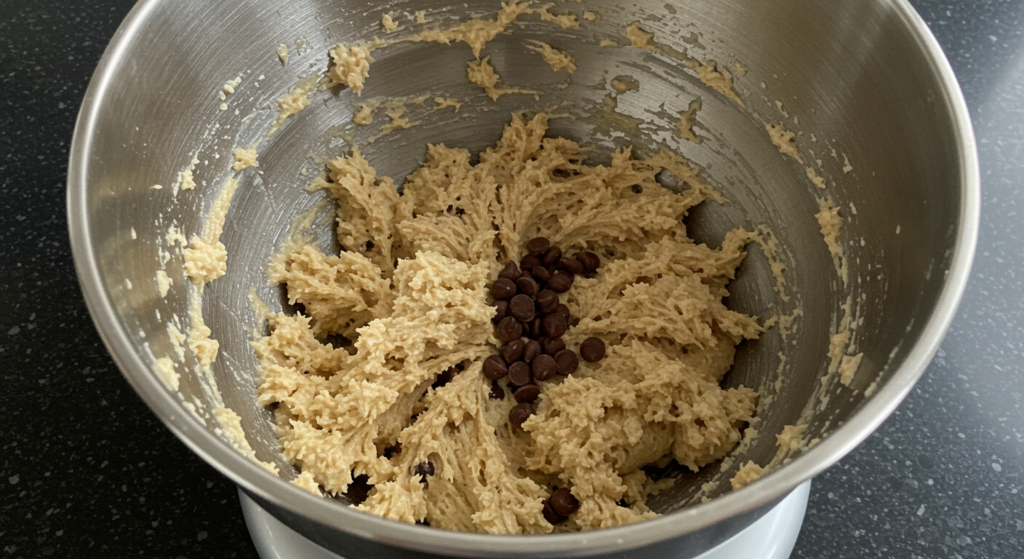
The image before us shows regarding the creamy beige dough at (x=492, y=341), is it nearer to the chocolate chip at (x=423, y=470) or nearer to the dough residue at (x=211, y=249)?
the chocolate chip at (x=423, y=470)

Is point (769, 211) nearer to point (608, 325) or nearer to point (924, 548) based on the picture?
point (608, 325)

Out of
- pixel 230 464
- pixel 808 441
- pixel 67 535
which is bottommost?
pixel 67 535

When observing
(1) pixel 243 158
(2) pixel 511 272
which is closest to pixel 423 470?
(2) pixel 511 272

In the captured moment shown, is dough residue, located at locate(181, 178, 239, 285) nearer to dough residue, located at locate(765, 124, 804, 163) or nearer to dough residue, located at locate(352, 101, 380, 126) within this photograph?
dough residue, located at locate(352, 101, 380, 126)

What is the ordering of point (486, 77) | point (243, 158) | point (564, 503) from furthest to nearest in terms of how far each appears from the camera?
point (486, 77) < point (243, 158) < point (564, 503)

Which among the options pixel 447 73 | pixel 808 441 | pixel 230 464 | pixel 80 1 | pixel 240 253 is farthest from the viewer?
pixel 80 1

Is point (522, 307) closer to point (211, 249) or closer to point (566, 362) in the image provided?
point (566, 362)

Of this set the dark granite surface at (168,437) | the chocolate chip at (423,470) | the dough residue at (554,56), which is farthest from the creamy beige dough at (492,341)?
the dark granite surface at (168,437)

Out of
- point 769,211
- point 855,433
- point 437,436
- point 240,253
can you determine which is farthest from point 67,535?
point 769,211
